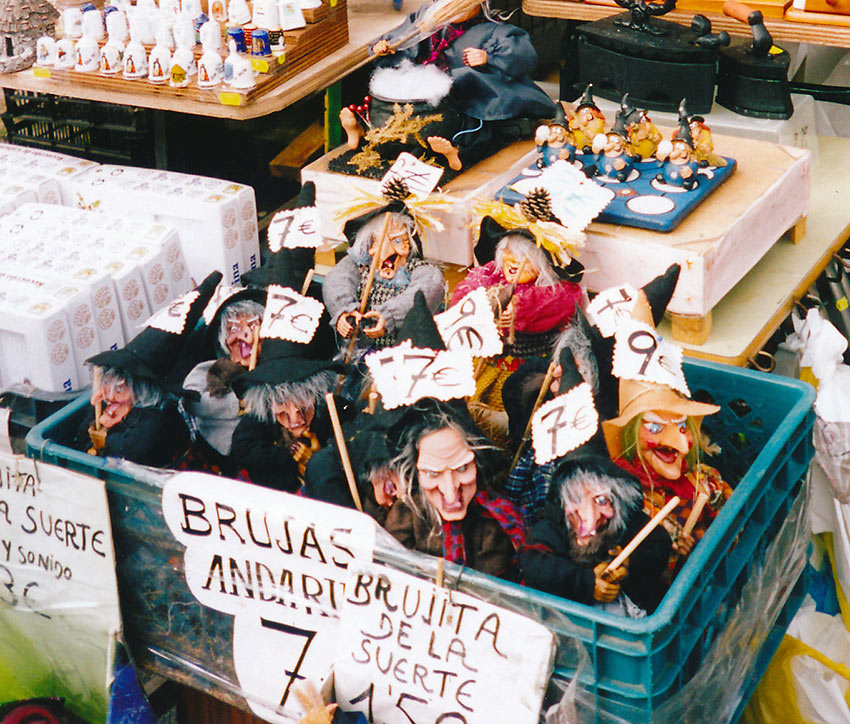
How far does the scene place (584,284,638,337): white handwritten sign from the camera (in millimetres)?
2168

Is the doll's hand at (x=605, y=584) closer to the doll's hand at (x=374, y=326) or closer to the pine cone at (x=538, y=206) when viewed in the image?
the doll's hand at (x=374, y=326)

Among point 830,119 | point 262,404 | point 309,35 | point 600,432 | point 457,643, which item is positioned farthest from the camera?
point 830,119

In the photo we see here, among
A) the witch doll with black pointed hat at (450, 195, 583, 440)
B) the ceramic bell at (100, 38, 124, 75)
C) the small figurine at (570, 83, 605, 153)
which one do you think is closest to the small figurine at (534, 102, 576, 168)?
the small figurine at (570, 83, 605, 153)

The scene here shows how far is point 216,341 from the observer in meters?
2.49

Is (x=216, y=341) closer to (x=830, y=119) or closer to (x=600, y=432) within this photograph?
(x=600, y=432)

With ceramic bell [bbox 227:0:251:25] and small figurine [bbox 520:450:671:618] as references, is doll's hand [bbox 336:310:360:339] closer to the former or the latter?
small figurine [bbox 520:450:671:618]

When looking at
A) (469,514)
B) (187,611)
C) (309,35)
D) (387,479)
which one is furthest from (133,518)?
(309,35)

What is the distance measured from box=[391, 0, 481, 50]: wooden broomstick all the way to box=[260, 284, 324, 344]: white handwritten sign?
1216mm

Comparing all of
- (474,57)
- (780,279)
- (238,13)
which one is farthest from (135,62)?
(780,279)

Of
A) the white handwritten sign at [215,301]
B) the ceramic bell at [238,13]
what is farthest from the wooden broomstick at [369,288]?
the ceramic bell at [238,13]

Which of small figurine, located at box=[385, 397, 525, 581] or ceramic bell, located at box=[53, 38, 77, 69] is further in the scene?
ceramic bell, located at box=[53, 38, 77, 69]

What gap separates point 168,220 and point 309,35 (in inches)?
38.4

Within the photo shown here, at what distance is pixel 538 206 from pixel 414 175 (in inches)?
14.1

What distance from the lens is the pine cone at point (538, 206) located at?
101 inches
